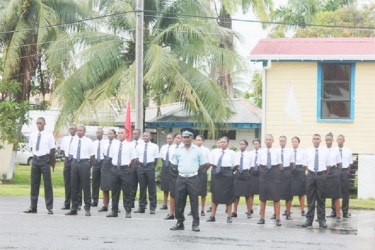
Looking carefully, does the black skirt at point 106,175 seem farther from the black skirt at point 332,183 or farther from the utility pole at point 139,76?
the utility pole at point 139,76

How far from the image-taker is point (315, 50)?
84.3ft

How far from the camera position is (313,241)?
47.0 feet

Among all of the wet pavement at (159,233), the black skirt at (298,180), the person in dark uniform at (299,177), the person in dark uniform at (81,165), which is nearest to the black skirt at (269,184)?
the wet pavement at (159,233)

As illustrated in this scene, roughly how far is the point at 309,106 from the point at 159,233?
11.5m

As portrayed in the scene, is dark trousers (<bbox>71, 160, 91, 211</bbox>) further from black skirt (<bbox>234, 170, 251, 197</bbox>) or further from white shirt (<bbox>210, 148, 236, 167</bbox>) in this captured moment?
black skirt (<bbox>234, 170, 251, 197</bbox>)

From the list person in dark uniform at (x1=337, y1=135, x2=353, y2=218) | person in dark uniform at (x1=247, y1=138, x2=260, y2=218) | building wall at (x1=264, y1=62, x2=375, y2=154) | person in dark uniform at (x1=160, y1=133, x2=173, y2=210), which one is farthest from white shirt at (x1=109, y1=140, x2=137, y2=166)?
building wall at (x1=264, y1=62, x2=375, y2=154)

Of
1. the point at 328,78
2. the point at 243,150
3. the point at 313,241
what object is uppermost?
the point at 328,78

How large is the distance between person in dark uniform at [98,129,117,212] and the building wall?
7325mm

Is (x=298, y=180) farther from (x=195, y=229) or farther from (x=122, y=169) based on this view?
(x=195, y=229)

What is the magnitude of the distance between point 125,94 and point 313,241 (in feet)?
49.8

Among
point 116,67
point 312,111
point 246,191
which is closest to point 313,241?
point 246,191

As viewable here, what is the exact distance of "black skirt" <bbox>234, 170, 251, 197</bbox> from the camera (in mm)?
18750

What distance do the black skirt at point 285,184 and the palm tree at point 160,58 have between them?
11.8 metres

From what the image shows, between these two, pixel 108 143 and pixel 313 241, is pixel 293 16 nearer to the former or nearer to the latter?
pixel 108 143
